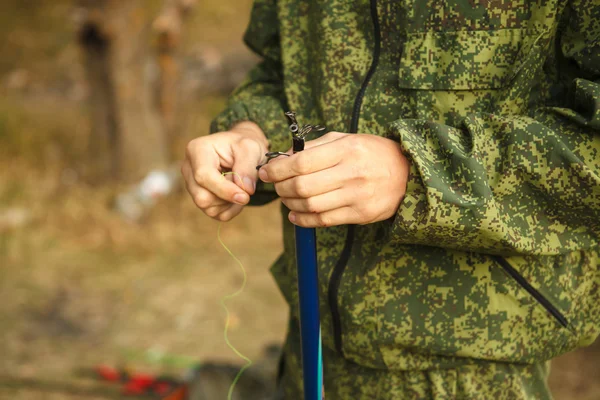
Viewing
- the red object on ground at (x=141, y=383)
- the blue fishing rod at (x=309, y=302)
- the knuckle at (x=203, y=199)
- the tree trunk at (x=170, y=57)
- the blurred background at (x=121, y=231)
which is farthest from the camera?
the tree trunk at (x=170, y=57)

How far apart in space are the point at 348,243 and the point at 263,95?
49 centimetres

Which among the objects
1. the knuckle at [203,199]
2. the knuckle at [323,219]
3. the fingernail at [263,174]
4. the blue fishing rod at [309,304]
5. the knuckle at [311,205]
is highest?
the fingernail at [263,174]

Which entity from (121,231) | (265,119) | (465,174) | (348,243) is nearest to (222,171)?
(265,119)

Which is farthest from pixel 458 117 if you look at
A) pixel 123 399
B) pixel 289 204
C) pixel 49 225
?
pixel 49 225

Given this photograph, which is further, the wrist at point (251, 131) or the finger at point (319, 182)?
the wrist at point (251, 131)

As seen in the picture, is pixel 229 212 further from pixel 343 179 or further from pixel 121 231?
pixel 121 231

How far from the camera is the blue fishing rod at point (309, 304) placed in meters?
1.16

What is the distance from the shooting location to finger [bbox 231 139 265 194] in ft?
4.14

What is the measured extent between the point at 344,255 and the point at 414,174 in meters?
0.31

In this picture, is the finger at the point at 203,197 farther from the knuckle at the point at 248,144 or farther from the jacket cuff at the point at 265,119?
the jacket cuff at the point at 265,119

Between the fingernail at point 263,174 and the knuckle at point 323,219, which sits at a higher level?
the fingernail at point 263,174

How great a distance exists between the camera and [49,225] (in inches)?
185

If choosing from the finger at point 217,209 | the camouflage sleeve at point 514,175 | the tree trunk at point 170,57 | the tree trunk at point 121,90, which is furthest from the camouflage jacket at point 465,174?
the tree trunk at point 170,57

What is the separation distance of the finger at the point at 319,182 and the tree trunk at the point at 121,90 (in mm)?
3966
